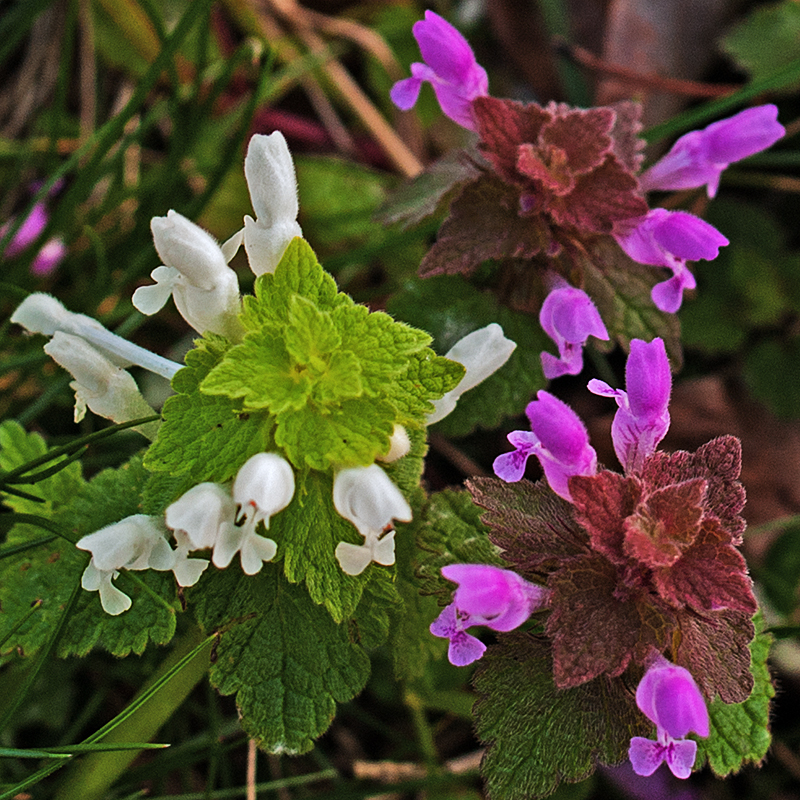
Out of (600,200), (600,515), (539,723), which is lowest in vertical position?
(539,723)

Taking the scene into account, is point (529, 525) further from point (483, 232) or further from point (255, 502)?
point (483, 232)

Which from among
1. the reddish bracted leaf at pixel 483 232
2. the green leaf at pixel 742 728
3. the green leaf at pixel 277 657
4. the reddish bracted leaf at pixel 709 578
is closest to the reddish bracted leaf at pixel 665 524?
the reddish bracted leaf at pixel 709 578

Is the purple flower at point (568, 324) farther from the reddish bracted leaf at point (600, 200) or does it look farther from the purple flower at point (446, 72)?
the purple flower at point (446, 72)

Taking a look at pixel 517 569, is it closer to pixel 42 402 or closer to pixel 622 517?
pixel 622 517

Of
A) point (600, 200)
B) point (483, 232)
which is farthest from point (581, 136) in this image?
point (483, 232)

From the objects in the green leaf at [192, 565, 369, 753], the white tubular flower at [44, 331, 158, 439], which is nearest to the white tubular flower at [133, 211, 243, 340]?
the white tubular flower at [44, 331, 158, 439]

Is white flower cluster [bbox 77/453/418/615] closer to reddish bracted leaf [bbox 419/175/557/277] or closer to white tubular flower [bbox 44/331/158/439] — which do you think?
white tubular flower [bbox 44/331/158/439]
